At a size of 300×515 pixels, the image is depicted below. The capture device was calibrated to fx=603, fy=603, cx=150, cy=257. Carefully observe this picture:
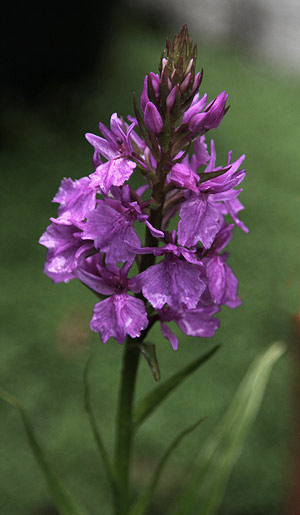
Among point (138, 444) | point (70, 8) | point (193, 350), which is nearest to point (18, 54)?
point (70, 8)

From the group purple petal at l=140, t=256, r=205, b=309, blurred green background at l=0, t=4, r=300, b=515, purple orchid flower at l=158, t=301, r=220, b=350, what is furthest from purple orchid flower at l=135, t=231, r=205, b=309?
blurred green background at l=0, t=4, r=300, b=515

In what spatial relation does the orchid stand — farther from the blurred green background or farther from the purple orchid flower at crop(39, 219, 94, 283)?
the blurred green background

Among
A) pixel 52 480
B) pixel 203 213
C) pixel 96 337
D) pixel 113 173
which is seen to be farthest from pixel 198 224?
pixel 96 337

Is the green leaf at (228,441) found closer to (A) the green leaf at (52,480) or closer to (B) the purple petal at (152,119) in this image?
(A) the green leaf at (52,480)

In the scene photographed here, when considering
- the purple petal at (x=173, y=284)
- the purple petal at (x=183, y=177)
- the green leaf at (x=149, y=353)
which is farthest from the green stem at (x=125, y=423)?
the purple petal at (x=183, y=177)

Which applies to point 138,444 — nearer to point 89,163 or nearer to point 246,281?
point 246,281

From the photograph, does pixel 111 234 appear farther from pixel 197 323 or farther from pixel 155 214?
pixel 197 323
